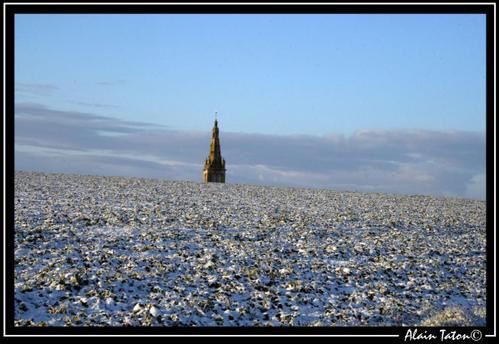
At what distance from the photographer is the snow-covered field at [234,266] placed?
1515 cm

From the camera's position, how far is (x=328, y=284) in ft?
59.2

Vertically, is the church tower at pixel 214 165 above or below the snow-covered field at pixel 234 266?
above

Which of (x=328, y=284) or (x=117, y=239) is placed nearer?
(x=328, y=284)

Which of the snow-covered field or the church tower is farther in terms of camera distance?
the church tower

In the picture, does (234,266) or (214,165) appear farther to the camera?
(214,165)

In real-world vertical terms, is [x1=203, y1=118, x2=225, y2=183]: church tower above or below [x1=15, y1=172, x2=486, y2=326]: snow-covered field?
above

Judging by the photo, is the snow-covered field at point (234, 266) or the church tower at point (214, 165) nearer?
the snow-covered field at point (234, 266)

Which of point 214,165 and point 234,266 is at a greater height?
point 214,165

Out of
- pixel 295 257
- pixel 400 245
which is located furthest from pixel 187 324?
pixel 400 245

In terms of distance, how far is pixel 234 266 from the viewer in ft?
62.0

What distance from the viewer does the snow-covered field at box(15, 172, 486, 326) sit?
15148mm
